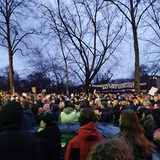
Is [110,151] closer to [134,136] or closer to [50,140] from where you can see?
[134,136]

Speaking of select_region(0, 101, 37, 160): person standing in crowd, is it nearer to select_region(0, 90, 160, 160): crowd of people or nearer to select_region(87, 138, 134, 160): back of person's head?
select_region(0, 90, 160, 160): crowd of people

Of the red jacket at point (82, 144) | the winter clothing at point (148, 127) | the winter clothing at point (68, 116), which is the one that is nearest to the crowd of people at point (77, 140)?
the red jacket at point (82, 144)

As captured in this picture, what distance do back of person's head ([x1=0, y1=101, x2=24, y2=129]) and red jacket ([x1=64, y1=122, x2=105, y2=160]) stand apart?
1.72 metres

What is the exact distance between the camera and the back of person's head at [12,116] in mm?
4293

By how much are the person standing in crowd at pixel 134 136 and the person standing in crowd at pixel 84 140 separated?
2.16ft

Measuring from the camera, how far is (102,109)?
56.9 feet

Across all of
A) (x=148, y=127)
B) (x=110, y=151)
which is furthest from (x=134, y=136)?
(x=148, y=127)

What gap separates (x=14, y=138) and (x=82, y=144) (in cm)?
192

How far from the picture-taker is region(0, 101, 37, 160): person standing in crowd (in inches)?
166

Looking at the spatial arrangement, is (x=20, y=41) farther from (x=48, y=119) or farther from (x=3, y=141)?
(x=3, y=141)

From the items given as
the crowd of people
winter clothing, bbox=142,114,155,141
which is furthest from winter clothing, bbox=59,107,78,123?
the crowd of people

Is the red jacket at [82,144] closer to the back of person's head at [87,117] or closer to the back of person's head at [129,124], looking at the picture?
the back of person's head at [87,117]

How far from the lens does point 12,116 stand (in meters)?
4.31

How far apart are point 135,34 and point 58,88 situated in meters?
41.6
